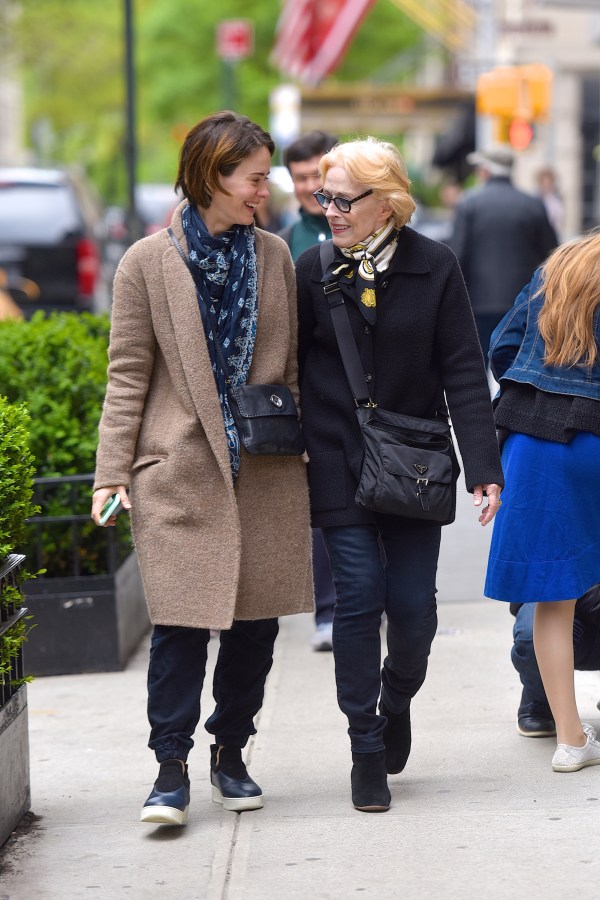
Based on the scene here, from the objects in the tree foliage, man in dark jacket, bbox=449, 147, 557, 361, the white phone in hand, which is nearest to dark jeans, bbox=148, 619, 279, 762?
the white phone in hand

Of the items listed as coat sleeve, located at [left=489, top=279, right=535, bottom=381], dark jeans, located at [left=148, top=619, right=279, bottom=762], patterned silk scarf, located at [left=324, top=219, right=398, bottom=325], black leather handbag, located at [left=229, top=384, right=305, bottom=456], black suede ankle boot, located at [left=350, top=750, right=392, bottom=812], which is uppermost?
patterned silk scarf, located at [left=324, top=219, right=398, bottom=325]

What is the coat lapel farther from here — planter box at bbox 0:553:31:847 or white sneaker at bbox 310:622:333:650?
white sneaker at bbox 310:622:333:650

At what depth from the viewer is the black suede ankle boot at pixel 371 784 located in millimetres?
4164

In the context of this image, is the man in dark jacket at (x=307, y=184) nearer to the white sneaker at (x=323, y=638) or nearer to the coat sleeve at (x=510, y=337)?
the white sneaker at (x=323, y=638)

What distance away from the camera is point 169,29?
146 ft

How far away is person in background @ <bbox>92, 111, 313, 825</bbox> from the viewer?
4008 mm

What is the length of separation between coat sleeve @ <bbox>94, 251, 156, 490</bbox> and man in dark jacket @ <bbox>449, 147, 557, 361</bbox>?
6.08m

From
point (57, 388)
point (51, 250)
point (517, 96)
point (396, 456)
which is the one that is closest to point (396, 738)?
point (396, 456)

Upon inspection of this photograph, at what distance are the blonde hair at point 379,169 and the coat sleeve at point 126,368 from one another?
629 mm

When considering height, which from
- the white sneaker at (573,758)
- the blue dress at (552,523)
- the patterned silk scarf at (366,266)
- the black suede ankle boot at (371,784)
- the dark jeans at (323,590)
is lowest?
the dark jeans at (323,590)

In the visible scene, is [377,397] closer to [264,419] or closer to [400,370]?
[400,370]

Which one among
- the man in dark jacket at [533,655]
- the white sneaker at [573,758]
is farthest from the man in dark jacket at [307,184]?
the white sneaker at [573,758]

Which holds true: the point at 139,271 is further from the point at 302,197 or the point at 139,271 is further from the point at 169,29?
the point at 169,29

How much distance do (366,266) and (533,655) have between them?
1375 millimetres
